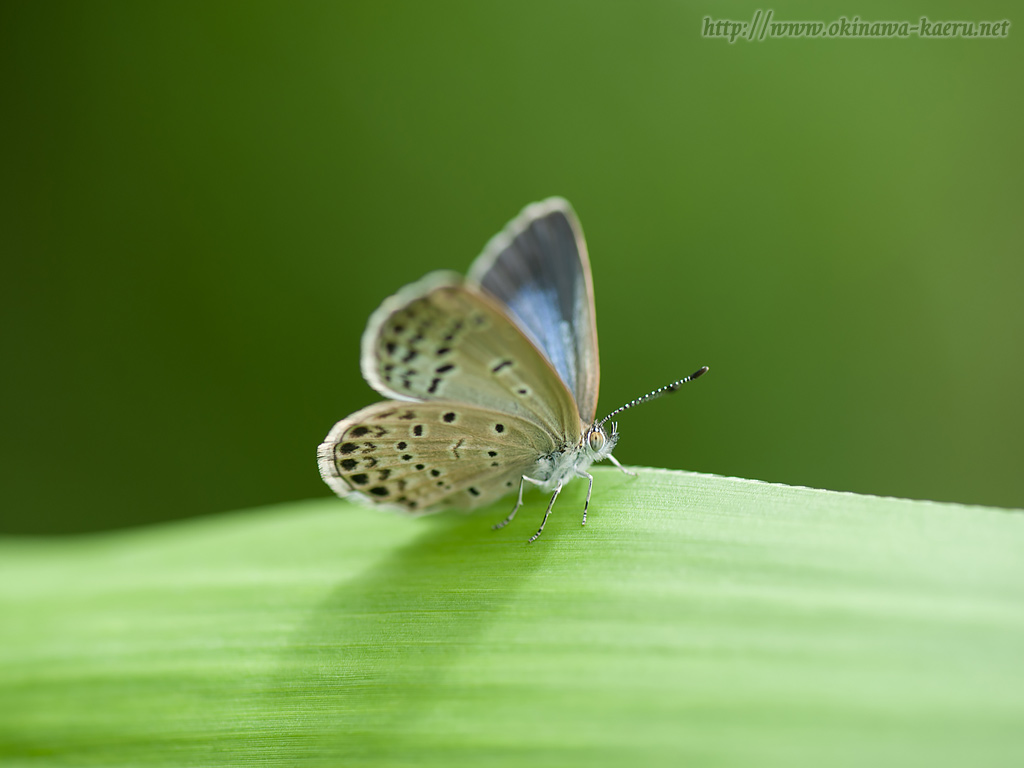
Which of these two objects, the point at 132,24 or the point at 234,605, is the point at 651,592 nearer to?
the point at 234,605

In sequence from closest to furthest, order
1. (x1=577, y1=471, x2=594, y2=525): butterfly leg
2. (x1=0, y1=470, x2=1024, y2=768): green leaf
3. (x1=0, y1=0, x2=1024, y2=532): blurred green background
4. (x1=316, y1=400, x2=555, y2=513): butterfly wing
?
(x1=0, y1=470, x2=1024, y2=768): green leaf → (x1=577, y1=471, x2=594, y2=525): butterfly leg → (x1=316, y1=400, x2=555, y2=513): butterfly wing → (x1=0, y1=0, x2=1024, y2=532): blurred green background

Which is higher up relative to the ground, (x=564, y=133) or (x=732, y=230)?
(x=564, y=133)

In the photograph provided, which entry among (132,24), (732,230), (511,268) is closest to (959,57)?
(732,230)

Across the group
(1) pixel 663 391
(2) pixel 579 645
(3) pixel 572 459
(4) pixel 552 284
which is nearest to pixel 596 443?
(3) pixel 572 459

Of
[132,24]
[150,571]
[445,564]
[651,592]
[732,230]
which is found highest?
[132,24]

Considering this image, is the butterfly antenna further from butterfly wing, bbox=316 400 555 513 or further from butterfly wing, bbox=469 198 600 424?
butterfly wing, bbox=316 400 555 513

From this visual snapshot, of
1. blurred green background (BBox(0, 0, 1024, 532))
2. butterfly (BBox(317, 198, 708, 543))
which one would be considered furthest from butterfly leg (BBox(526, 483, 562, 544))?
blurred green background (BBox(0, 0, 1024, 532))
